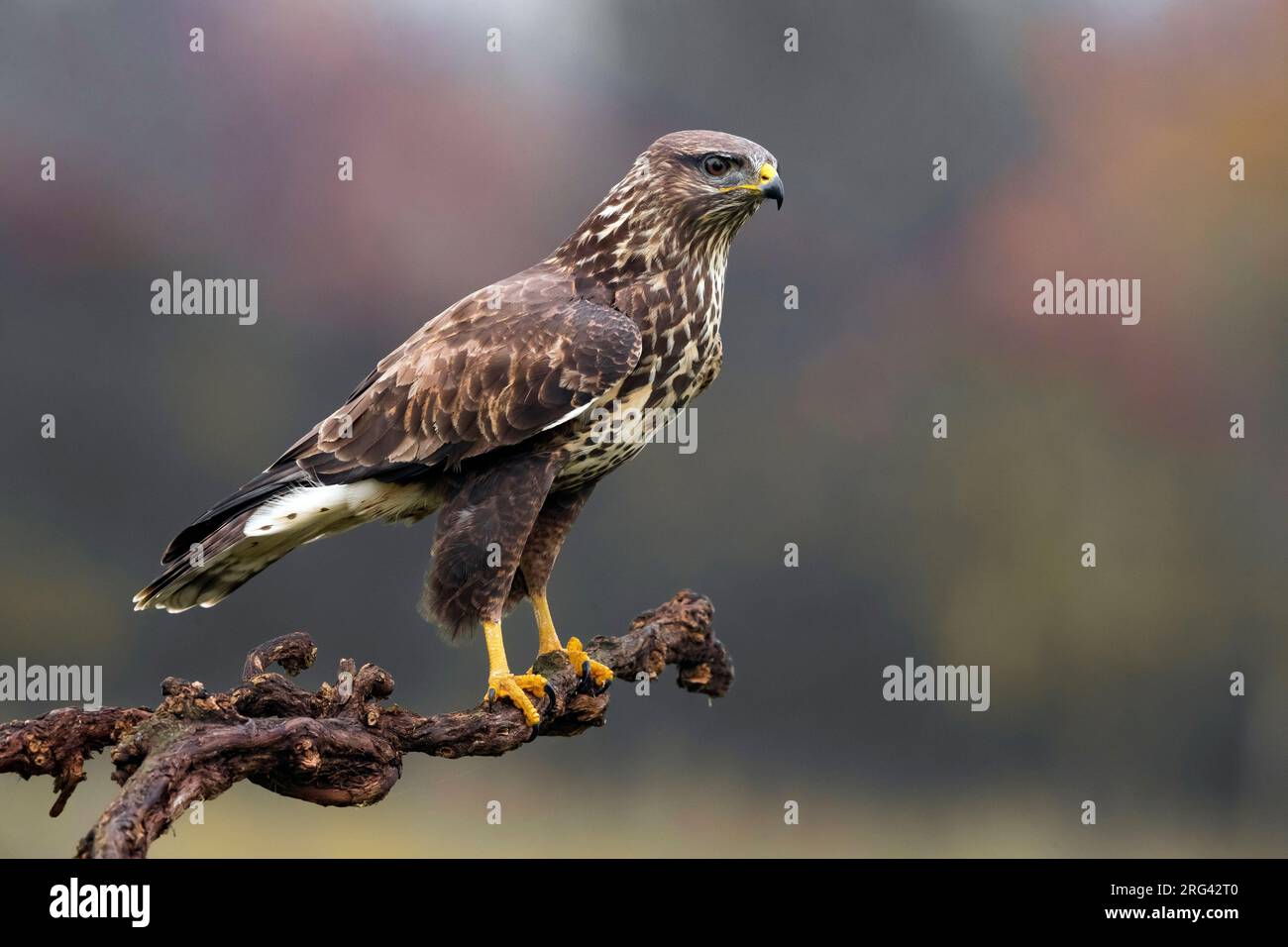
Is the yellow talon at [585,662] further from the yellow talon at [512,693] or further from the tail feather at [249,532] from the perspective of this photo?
the tail feather at [249,532]

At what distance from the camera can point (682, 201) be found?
336 centimetres

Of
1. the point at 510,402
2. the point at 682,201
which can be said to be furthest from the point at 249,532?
the point at 682,201

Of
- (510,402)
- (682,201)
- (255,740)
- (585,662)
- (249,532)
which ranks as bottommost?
(255,740)

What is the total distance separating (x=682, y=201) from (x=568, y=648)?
124 cm

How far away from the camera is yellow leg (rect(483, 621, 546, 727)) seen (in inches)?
127

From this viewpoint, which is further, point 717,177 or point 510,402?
point 717,177

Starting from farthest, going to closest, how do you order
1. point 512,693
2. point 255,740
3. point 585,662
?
point 585,662, point 512,693, point 255,740

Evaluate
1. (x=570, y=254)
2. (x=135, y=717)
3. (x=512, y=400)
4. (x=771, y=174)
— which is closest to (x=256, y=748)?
(x=135, y=717)

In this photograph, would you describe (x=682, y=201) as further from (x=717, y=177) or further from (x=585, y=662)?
(x=585, y=662)

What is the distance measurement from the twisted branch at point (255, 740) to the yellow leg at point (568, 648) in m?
0.14

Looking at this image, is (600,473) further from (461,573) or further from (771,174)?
(771,174)

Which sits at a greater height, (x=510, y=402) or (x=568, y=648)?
(x=510, y=402)

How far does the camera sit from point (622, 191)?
3455 millimetres

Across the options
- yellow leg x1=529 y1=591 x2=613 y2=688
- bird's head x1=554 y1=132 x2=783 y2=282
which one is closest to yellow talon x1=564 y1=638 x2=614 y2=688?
yellow leg x1=529 y1=591 x2=613 y2=688
